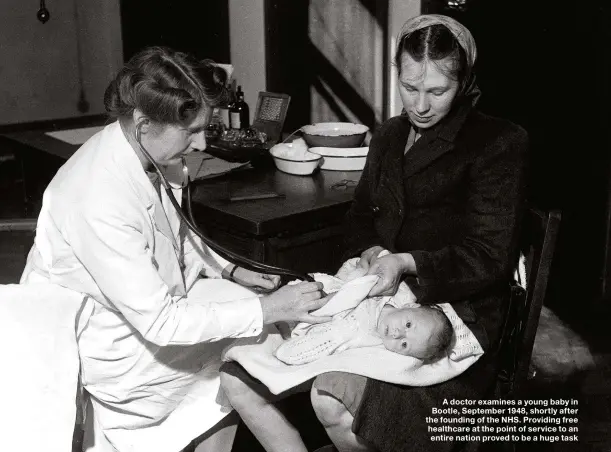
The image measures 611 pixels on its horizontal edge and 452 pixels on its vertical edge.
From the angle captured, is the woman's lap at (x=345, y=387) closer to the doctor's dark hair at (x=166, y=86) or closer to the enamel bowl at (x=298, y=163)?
the doctor's dark hair at (x=166, y=86)

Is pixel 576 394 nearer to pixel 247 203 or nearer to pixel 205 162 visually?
pixel 247 203

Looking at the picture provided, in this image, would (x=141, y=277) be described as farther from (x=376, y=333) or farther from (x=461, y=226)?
(x=461, y=226)

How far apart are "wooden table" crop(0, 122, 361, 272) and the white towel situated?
419 millimetres

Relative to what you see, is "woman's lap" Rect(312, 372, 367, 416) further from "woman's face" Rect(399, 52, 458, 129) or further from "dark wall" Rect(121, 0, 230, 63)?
"dark wall" Rect(121, 0, 230, 63)

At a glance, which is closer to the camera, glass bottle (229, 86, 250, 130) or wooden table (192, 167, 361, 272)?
wooden table (192, 167, 361, 272)

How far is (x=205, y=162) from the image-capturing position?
3.09 metres

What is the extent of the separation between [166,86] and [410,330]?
0.82 meters

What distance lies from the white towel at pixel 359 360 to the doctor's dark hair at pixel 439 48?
0.58m

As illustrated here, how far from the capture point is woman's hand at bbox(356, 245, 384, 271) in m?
2.20

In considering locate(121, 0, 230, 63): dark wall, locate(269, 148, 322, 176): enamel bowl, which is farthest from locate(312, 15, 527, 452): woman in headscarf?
locate(121, 0, 230, 63): dark wall

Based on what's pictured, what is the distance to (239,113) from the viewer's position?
3.43 m

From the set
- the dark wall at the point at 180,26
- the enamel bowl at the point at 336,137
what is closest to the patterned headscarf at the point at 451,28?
the enamel bowl at the point at 336,137

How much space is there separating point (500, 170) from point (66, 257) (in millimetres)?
1126

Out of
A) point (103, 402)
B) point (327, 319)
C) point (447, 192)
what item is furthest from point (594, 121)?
point (103, 402)
